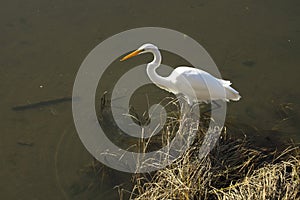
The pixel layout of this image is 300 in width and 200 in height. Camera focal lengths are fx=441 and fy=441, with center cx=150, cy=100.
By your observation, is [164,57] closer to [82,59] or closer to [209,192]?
[82,59]

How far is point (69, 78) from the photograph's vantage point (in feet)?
14.1

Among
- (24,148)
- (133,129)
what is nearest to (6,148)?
(24,148)

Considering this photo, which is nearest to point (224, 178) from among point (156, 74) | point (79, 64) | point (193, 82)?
point (193, 82)

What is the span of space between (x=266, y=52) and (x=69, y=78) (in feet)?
6.85

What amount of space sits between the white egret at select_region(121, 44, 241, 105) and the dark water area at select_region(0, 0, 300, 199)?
409 millimetres

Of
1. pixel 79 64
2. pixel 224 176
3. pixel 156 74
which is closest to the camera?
pixel 224 176

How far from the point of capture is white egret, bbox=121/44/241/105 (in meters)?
3.65

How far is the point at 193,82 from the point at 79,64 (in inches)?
52.7

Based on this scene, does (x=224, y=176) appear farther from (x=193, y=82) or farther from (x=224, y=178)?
(x=193, y=82)

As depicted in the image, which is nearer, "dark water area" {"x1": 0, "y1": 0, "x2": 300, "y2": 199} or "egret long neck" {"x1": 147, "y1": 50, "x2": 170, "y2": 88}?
"dark water area" {"x1": 0, "y1": 0, "x2": 300, "y2": 199}

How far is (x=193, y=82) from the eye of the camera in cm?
367

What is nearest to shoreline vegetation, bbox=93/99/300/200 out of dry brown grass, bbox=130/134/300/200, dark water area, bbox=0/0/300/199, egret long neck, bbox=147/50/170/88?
dry brown grass, bbox=130/134/300/200

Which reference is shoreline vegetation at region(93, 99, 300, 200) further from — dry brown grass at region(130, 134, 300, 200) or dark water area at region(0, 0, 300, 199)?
dark water area at region(0, 0, 300, 199)

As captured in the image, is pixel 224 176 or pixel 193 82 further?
pixel 193 82
